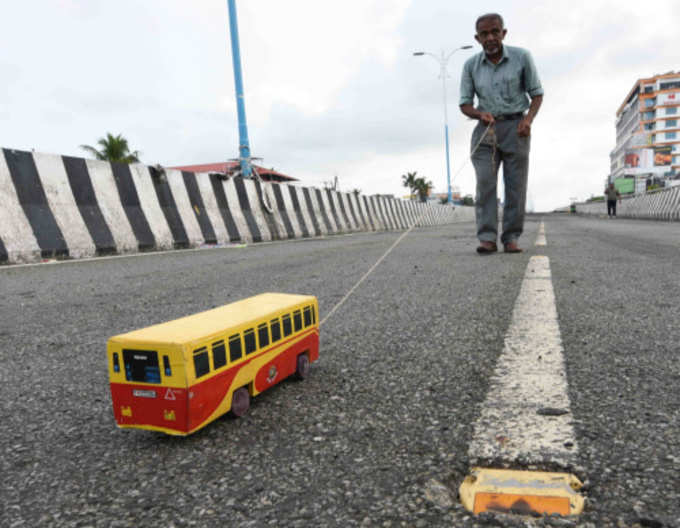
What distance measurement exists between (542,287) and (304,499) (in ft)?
7.63

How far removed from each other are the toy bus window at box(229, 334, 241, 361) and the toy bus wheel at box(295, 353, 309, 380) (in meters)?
0.28

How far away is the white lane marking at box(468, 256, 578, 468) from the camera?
95 centimetres

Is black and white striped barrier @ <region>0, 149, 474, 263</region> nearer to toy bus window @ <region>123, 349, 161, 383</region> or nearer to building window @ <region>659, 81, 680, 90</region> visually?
toy bus window @ <region>123, 349, 161, 383</region>

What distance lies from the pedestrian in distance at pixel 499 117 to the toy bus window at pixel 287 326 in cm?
395

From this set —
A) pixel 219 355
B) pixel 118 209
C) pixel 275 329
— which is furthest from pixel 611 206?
pixel 219 355

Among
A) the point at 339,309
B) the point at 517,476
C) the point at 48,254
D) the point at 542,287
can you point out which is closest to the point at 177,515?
the point at 517,476

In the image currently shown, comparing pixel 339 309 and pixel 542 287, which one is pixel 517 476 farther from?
pixel 542 287

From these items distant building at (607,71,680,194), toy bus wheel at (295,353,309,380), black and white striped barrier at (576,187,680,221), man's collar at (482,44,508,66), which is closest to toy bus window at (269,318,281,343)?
toy bus wheel at (295,353,309,380)

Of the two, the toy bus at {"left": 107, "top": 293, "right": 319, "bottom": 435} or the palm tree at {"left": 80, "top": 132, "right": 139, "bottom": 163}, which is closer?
the toy bus at {"left": 107, "top": 293, "right": 319, "bottom": 435}

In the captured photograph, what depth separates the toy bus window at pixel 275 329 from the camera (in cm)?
139

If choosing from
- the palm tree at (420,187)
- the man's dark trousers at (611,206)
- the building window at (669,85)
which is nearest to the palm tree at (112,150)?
the man's dark trousers at (611,206)

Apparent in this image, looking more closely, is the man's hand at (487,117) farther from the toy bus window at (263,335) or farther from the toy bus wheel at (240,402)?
the toy bus wheel at (240,402)

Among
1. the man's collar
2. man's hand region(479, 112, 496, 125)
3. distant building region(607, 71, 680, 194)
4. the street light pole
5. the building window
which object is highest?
the building window

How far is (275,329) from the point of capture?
1407 millimetres
